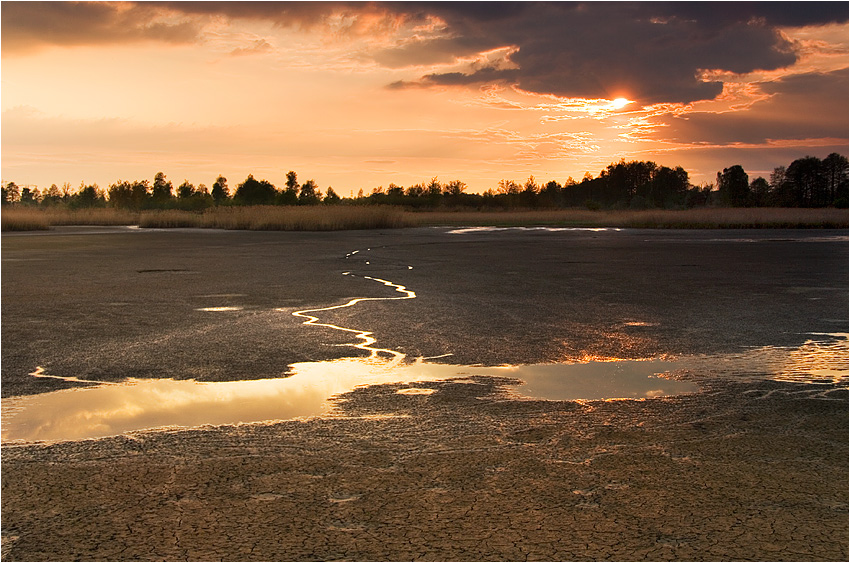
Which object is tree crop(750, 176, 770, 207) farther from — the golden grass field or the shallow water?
the shallow water

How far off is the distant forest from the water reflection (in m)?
116

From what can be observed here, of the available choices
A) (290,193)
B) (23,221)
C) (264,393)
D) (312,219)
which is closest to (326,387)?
(264,393)

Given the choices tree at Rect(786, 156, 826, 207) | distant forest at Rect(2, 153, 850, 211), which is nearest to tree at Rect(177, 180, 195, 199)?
distant forest at Rect(2, 153, 850, 211)

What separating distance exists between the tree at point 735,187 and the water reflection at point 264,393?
150 m

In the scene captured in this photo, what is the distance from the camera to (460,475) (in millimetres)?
4055

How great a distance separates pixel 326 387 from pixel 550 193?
158 meters

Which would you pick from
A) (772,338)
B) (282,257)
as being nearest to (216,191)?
(282,257)

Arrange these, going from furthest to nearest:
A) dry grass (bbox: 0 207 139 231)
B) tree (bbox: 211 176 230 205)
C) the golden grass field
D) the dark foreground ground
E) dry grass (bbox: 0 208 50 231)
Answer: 1. tree (bbox: 211 176 230 205)
2. dry grass (bbox: 0 207 139 231)
3. dry grass (bbox: 0 208 50 231)
4. the golden grass field
5. the dark foreground ground

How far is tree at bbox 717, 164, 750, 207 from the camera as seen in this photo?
14700 cm

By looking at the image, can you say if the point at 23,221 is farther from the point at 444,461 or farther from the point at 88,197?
the point at 88,197

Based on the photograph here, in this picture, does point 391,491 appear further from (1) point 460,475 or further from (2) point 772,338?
(2) point 772,338

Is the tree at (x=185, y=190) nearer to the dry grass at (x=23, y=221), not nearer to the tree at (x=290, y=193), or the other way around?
the tree at (x=290, y=193)

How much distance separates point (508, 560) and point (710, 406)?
2.96 m

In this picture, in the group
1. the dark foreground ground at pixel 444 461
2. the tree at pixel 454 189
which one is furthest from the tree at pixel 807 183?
the dark foreground ground at pixel 444 461
